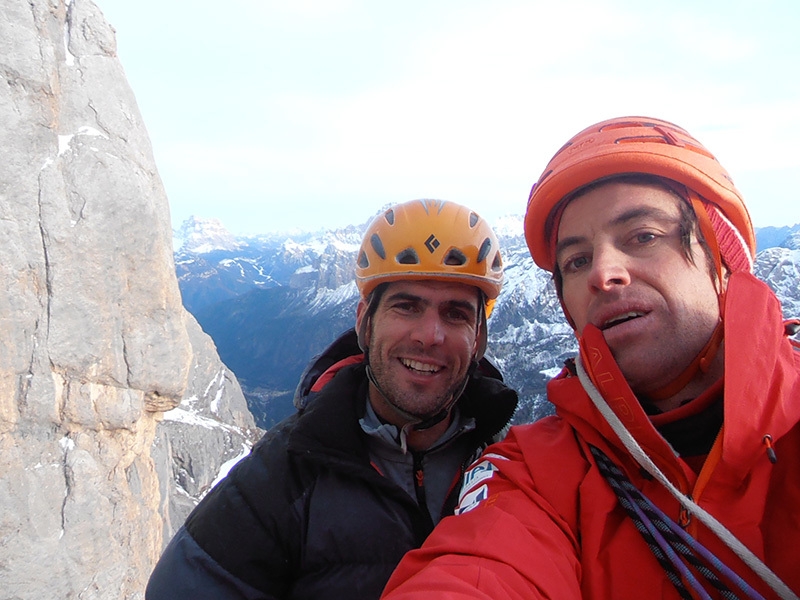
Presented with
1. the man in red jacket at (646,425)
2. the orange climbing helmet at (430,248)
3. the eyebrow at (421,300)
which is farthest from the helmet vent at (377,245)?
the man in red jacket at (646,425)

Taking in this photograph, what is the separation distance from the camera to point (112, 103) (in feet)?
78.1

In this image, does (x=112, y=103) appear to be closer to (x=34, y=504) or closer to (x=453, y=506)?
(x=34, y=504)

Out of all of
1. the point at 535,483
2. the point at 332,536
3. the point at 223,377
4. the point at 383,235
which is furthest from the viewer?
the point at 223,377

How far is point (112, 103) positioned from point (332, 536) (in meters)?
27.5

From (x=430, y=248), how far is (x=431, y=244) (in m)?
0.05

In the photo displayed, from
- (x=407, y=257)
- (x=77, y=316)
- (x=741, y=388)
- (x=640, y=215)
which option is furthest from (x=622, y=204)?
(x=77, y=316)

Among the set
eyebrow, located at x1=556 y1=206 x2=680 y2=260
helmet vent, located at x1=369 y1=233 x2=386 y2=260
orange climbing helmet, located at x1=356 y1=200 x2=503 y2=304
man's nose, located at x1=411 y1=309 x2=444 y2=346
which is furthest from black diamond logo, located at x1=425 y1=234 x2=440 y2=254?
eyebrow, located at x1=556 y1=206 x2=680 y2=260

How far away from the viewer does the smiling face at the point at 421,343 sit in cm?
450

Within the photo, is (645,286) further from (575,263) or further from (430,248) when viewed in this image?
(430,248)

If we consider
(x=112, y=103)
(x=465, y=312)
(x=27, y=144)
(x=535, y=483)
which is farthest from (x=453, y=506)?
(x=112, y=103)

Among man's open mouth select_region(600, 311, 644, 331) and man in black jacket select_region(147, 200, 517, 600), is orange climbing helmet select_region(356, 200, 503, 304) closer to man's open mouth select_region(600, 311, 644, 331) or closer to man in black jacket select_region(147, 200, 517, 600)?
man in black jacket select_region(147, 200, 517, 600)

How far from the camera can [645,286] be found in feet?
8.77

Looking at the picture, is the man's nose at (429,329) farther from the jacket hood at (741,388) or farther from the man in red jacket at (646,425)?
the jacket hood at (741,388)

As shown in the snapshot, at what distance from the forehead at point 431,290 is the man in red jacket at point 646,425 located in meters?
1.71
